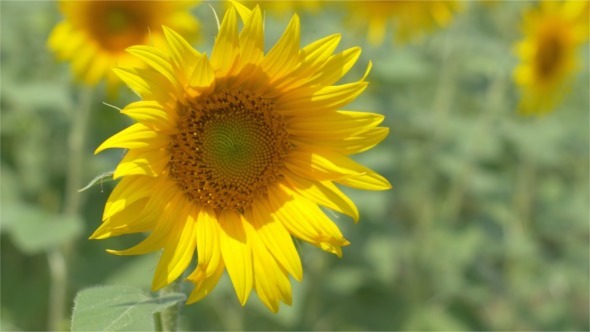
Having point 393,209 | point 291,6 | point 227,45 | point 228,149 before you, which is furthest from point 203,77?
point 393,209

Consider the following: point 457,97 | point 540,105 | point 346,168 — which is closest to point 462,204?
point 540,105

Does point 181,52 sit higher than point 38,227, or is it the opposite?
point 181,52

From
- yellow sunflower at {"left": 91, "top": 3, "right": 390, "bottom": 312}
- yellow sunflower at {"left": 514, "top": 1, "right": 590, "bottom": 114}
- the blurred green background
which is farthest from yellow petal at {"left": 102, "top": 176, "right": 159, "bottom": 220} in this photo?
yellow sunflower at {"left": 514, "top": 1, "right": 590, "bottom": 114}

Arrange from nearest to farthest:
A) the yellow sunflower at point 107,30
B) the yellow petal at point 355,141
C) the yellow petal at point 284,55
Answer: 1. the yellow petal at point 284,55
2. the yellow petal at point 355,141
3. the yellow sunflower at point 107,30

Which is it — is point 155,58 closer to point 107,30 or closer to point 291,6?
point 107,30

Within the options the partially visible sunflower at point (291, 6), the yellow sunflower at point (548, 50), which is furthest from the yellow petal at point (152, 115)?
the yellow sunflower at point (548, 50)

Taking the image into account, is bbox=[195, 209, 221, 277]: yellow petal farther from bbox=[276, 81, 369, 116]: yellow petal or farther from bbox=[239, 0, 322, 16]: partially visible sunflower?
bbox=[239, 0, 322, 16]: partially visible sunflower

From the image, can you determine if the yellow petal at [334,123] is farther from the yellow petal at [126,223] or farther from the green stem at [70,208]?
the green stem at [70,208]
